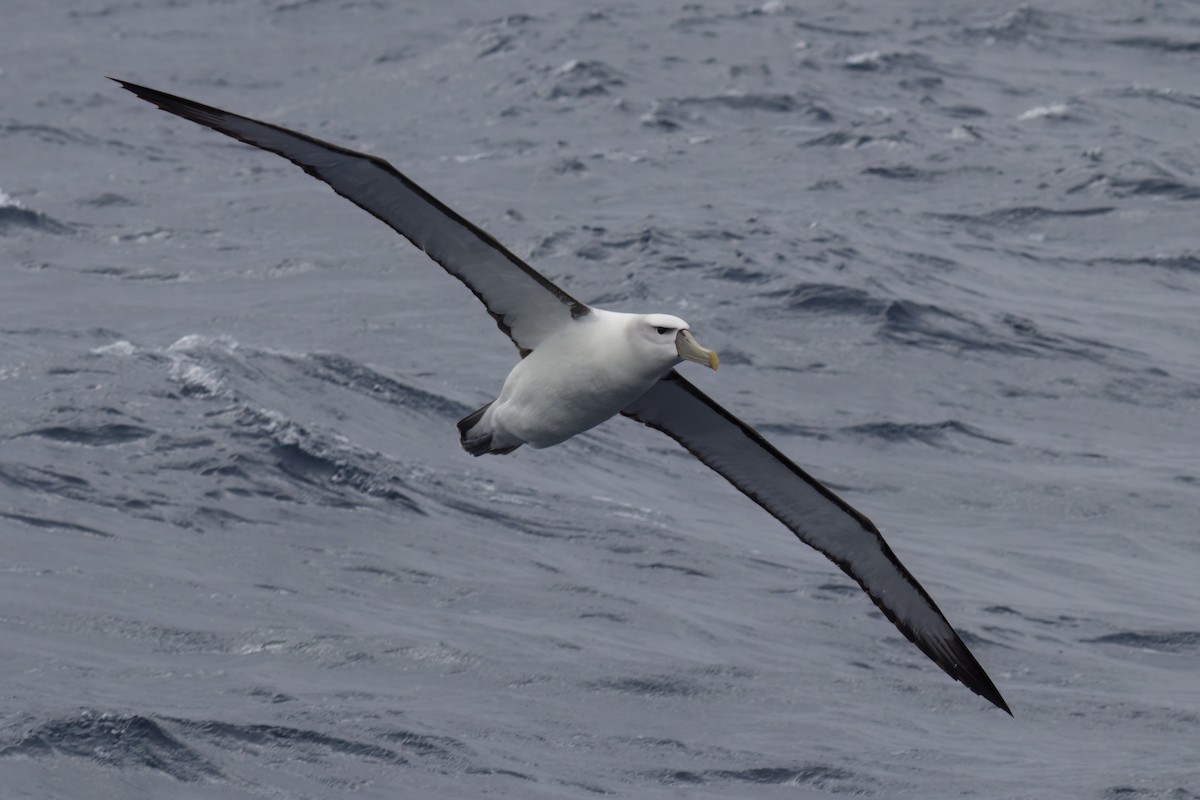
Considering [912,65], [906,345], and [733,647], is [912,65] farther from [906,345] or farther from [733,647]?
[733,647]

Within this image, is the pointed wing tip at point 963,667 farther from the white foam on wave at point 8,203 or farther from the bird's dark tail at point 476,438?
the white foam on wave at point 8,203

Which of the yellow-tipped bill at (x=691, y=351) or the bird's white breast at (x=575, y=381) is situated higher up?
the yellow-tipped bill at (x=691, y=351)

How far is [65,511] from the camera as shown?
1922 centimetres

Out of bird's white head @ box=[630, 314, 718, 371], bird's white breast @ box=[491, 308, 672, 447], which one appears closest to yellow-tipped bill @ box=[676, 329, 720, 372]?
bird's white head @ box=[630, 314, 718, 371]

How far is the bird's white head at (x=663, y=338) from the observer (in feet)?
39.2

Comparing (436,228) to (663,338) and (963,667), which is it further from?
(963,667)

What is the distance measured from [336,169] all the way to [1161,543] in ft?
40.8

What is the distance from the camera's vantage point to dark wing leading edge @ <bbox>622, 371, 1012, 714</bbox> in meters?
14.1

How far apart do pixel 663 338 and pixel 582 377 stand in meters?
0.67

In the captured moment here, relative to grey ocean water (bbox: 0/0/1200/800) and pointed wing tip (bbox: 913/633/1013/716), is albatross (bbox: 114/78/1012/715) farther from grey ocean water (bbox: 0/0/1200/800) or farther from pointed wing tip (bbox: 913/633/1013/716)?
grey ocean water (bbox: 0/0/1200/800)

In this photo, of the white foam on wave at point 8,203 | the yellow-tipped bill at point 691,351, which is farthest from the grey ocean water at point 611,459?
the yellow-tipped bill at point 691,351

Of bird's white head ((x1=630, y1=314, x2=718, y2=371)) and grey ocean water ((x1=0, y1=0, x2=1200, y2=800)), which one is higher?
bird's white head ((x1=630, y1=314, x2=718, y2=371))

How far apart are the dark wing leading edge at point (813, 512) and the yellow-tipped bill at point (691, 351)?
6.10 feet

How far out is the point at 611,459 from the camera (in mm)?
22766
